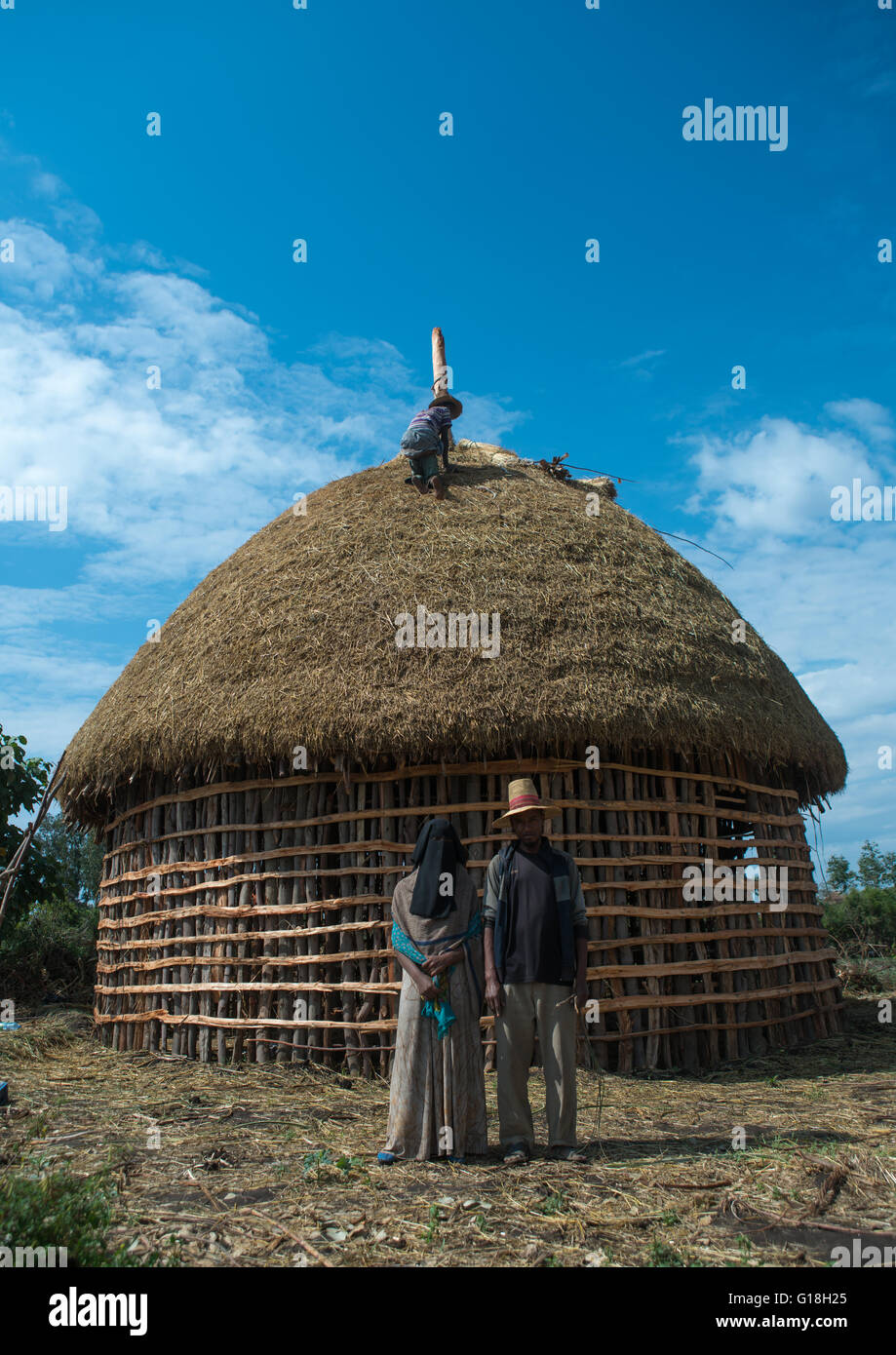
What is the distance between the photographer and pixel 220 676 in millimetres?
7828

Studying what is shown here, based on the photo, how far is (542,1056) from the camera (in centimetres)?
470

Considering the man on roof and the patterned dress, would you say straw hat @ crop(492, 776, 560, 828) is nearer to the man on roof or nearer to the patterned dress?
the patterned dress

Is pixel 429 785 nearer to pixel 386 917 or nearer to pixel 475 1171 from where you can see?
pixel 386 917

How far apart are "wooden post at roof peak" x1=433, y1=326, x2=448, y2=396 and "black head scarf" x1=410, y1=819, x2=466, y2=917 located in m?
7.44

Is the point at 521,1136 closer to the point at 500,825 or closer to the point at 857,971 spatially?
the point at 500,825

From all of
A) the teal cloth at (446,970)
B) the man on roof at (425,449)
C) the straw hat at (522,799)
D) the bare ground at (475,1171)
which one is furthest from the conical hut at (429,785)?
the teal cloth at (446,970)

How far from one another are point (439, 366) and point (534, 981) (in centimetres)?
855

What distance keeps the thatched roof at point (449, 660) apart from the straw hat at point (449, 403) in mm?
1587

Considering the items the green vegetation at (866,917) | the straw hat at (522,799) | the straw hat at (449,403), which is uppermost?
the straw hat at (449,403)

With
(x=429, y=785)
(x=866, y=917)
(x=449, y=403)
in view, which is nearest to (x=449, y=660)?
(x=429, y=785)

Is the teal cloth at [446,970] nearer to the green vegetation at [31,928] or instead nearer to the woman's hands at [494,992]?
the woman's hands at [494,992]

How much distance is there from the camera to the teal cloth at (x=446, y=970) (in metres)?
4.59

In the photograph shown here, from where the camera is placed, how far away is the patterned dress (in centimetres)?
452

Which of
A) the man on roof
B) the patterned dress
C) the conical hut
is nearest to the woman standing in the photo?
the patterned dress
